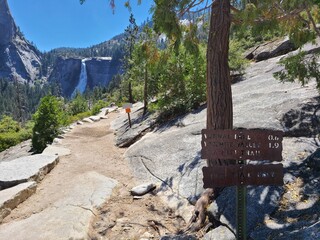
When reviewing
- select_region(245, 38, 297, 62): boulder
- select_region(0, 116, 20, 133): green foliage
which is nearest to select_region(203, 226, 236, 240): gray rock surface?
select_region(245, 38, 297, 62): boulder

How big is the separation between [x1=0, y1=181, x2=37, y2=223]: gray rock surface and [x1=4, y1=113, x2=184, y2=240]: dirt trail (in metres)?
0.09

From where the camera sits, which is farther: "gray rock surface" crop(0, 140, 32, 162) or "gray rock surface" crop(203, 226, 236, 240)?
"gray rock surface" crop(0, 140, 32, 162)

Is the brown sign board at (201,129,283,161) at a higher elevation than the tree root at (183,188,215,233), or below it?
higher

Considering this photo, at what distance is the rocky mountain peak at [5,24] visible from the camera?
17500 cm

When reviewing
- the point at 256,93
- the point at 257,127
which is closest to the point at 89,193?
the point at 257,127

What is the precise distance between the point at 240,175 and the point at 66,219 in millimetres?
3238

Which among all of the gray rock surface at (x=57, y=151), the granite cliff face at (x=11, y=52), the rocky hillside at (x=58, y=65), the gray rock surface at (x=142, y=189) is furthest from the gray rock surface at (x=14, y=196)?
the granite cliff face at (x=11, y=52)

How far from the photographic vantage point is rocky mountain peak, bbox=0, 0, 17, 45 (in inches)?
6890

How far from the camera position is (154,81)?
Result: 1622 cm

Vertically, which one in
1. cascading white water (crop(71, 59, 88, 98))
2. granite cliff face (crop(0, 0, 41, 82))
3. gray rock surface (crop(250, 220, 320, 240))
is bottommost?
gray rock surface (crop(250, 220, 320, 240))

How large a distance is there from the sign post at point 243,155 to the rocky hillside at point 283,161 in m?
0.59

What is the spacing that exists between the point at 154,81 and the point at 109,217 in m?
11.0

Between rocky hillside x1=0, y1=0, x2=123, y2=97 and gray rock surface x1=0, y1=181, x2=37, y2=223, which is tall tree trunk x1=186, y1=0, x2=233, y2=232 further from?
rocky hillside x1=0, y1=0, x2=123, y2=97

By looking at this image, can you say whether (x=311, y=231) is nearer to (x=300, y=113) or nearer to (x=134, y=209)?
(x=134, y=209)
